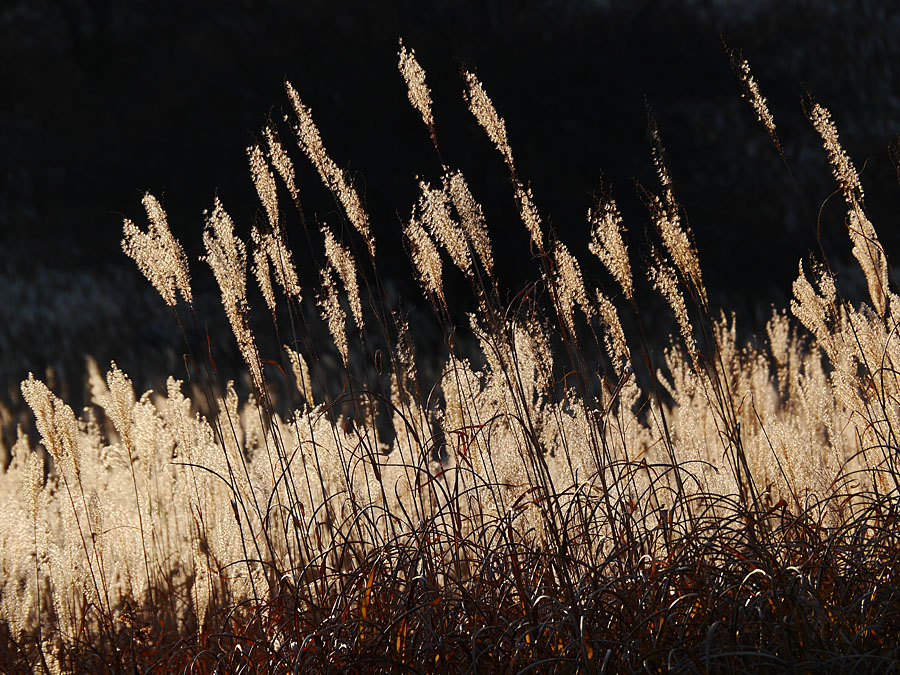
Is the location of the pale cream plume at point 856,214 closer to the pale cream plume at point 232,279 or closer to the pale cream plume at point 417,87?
the pale cream plume at point 417,87

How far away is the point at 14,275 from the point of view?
948cm

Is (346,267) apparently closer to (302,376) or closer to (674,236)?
(302,376)

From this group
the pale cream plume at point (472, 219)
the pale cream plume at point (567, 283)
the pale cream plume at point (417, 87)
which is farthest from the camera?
the pale cream plume at point (567, 283)

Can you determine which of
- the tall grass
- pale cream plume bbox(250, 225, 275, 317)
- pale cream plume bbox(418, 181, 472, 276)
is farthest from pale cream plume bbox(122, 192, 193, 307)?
pale cream plume bbox(418, 181, 472, 276)

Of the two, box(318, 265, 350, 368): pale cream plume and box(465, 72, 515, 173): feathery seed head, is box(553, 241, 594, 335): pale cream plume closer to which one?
box(465, 72, 515, 173): feathery seed head

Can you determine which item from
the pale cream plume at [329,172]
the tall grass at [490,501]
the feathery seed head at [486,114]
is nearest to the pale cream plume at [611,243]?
the tall grass at [490,501]

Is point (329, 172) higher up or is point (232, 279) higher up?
point (329, 172)

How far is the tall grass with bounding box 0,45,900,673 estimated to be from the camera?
1710 mm

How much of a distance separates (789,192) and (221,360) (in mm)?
7224

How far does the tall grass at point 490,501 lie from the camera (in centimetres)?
171

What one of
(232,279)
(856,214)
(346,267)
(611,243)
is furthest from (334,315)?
(856,214)

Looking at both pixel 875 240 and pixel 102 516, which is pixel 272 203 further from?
pixel 875 240

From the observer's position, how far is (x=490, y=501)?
2.59 metres

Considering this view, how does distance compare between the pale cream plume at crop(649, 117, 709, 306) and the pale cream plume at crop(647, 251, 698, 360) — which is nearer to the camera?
the pale cream plume at crop(649, 117, 709, 306)
